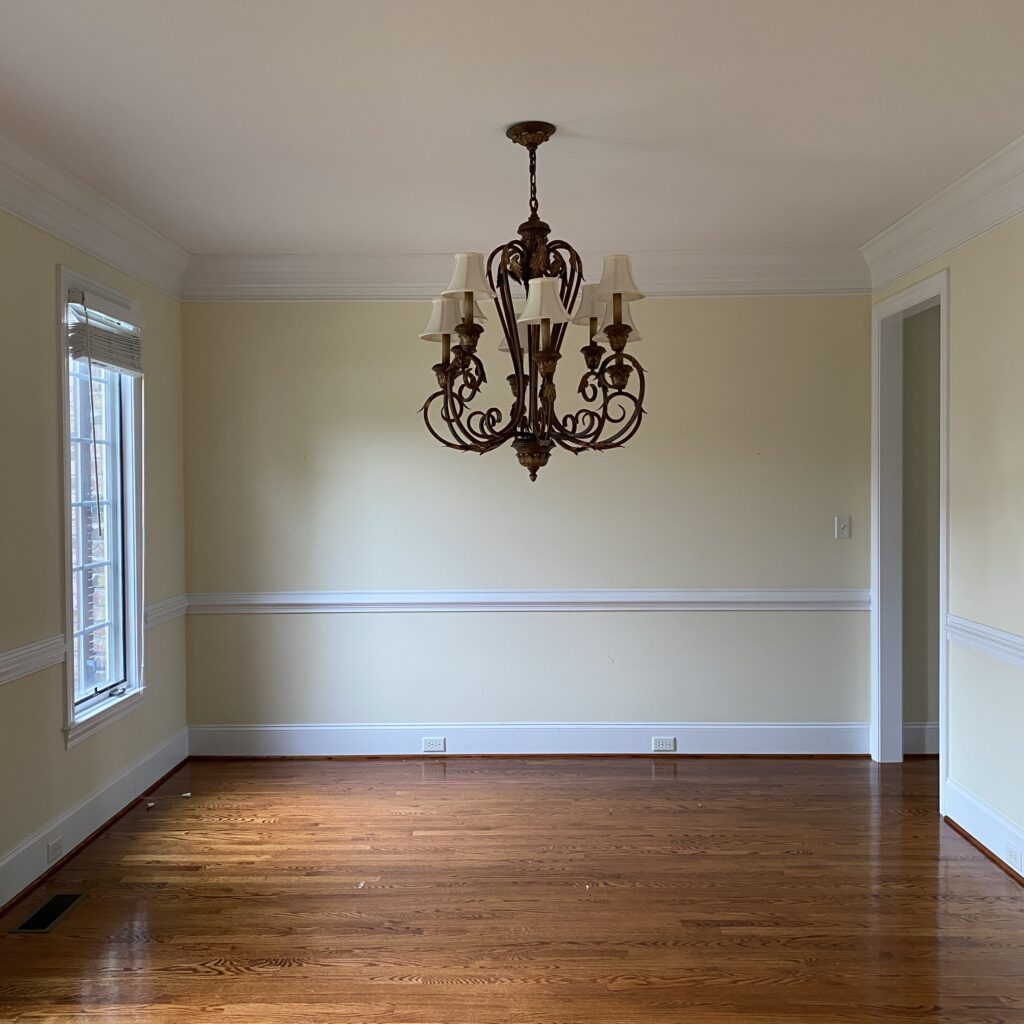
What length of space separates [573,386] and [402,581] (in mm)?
1359

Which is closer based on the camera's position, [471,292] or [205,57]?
[205,57]

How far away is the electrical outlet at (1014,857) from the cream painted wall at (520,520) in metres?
1.42

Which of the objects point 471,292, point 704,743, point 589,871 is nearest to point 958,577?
point 704,743

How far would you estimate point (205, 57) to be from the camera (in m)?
2.38

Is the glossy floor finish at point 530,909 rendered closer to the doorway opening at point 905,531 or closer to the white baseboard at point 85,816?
the white baseboard at point 85,816

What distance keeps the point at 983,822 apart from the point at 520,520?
2458 mm

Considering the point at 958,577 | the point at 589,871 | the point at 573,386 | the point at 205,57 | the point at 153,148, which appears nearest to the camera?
the point at 205,57

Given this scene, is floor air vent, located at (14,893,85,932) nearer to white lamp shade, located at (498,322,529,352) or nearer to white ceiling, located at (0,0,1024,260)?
white lamp shade, located at (498,322,529,352)

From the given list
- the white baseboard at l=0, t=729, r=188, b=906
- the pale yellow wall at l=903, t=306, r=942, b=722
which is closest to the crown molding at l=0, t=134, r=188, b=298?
the white baseboard at l=0, t=729, r=188, b=906

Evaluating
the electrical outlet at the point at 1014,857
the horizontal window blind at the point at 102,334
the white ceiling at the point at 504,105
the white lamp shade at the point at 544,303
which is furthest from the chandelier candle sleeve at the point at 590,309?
the electrical outlet at the point at 1014,857

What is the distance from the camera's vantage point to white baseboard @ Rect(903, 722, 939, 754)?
15.5 feet

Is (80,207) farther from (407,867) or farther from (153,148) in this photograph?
(407,867)

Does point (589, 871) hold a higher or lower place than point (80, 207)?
lower

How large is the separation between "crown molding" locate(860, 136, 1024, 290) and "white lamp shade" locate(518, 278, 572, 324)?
1.79 meters
